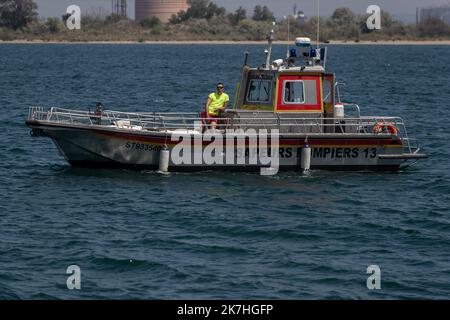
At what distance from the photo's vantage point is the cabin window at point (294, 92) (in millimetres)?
28703

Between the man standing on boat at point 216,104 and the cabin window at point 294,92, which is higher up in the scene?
the cabin window at point 294,92

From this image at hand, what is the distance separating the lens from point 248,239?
21984mm

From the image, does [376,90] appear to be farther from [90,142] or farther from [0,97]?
[90,142]

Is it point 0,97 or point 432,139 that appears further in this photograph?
point 0,97

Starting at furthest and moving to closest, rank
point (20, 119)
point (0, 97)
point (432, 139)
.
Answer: point (0, 97) < point (20, 119) < point (432, 139)

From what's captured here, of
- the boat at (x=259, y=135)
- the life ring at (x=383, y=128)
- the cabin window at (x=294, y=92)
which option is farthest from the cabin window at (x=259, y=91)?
the life ring at (x=383, y=128)

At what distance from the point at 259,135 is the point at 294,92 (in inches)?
74.3

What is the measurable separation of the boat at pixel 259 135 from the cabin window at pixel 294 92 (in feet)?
0.09

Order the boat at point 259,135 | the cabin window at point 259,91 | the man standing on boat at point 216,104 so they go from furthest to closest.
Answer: the cabin window at point 259,91, the man standing on boat at point 216,104, the boat at point 259,135

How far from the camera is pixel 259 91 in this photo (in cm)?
2895

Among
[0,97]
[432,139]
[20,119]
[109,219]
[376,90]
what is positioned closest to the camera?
[109,219]

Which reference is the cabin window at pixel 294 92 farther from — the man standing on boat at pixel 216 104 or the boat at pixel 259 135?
the man standing on boat at pixel 216 104
